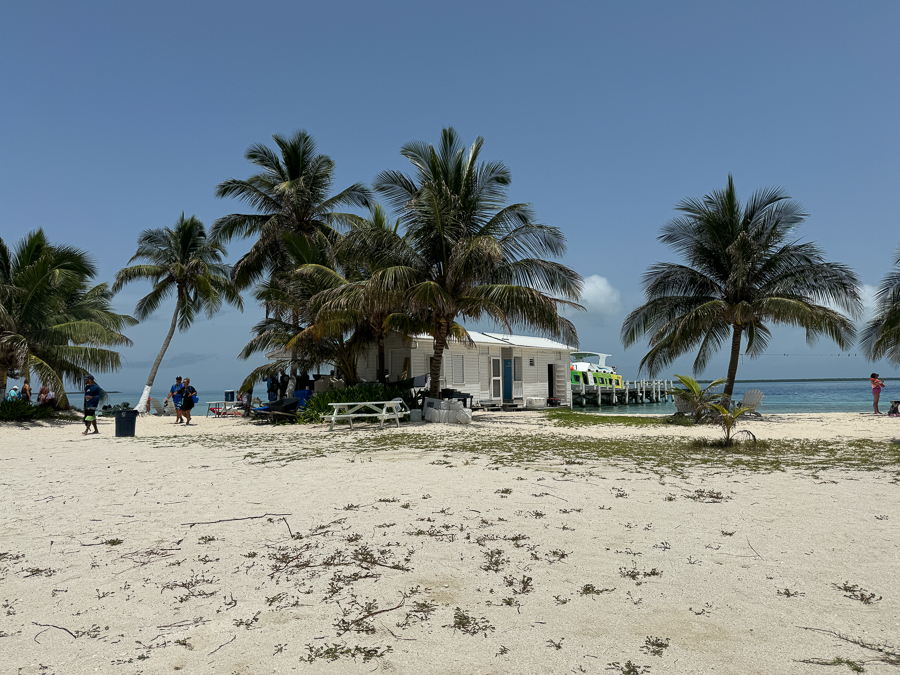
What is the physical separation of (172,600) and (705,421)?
14.6m

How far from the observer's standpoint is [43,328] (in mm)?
19344

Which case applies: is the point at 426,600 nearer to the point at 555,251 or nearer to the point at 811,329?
the point at 555,251

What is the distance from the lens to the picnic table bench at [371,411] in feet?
48.6

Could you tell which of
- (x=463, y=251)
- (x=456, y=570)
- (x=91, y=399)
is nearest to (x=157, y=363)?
(x=91, y=399)

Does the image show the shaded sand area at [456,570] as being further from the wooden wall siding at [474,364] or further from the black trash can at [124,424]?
the wooden wall siding at [474,364]

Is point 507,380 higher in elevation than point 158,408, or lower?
higher

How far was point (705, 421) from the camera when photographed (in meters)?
15.5

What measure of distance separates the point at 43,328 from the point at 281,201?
9.57 m

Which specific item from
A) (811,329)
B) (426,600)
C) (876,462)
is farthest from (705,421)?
(426,600)

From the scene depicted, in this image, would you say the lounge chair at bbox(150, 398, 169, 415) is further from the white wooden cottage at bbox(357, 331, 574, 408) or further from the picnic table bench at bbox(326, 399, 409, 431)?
the picnic table bench at bbox(326, 399, 409, 431)

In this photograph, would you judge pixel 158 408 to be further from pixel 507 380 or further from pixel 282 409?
pixel 507 380

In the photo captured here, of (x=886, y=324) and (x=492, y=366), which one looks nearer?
(x=886, y=324)

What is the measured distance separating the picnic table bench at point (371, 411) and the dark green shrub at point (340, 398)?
1.06ft

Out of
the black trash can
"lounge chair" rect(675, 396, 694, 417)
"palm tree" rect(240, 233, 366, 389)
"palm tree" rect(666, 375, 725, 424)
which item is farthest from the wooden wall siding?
"palm tree" rect(666, 375, 725, 424)
